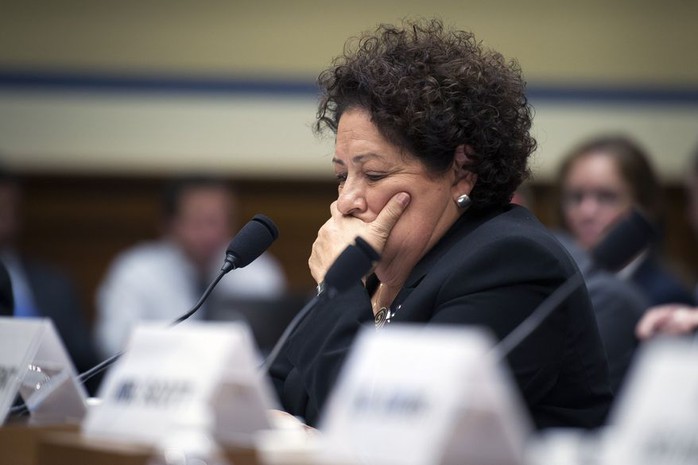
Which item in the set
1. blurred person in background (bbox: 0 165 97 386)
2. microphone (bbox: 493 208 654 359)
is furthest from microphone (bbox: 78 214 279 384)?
blurred person in background (bbox: 0 165 97 386)

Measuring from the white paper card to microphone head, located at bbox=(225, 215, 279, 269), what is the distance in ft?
4.05

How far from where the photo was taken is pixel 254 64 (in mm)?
6516

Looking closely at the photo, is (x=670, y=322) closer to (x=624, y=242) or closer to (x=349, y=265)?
(x=624, y=242)

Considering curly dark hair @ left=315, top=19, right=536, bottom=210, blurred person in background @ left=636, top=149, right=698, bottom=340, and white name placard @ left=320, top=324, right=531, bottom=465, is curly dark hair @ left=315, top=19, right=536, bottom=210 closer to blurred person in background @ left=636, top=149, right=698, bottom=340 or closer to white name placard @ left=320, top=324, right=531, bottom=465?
blurred person in background @ left=636, top=149, right=698, bottom=340

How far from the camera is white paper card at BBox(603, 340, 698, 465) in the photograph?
1.06 metres

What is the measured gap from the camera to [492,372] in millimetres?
1174

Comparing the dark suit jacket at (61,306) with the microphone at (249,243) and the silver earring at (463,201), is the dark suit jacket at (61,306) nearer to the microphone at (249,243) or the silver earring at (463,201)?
the microphone at (249,243)

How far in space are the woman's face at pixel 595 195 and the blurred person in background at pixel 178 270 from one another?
6.10 feet

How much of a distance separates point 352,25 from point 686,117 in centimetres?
187

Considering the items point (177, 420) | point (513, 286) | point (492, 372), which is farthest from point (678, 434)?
point (513, 286)

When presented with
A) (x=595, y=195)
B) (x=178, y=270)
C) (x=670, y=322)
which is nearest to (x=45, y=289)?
(x=178, y=270)

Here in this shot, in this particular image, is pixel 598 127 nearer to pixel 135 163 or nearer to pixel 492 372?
pixel 135 163

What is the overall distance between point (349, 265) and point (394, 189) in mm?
382

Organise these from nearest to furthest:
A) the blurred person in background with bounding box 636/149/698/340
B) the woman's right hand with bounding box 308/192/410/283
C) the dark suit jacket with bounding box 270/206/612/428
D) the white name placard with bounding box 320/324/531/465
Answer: the white name placard with bounding box 320/324/531/465, the dark suit jacket with bounding box 270/206/612/428, the woman's right hand with bounding box 308/192/410/283, the blurred person in background with bounding box 636/149/698/340
